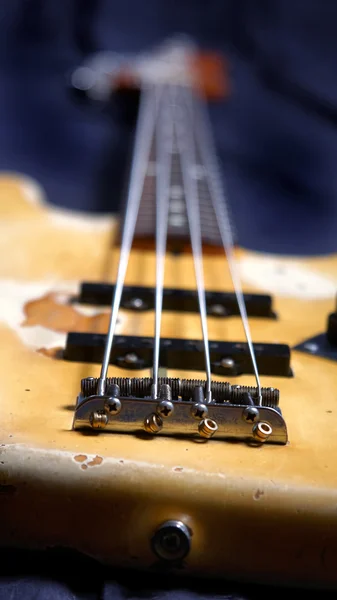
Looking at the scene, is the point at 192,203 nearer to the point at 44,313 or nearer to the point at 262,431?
the point at 44,313

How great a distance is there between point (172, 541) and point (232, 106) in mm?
1513

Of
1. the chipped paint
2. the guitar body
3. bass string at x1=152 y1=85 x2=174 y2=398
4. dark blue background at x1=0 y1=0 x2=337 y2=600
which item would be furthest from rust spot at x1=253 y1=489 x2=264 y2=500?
dark blue background at x1=0 y1=0 x2=337 y2=600

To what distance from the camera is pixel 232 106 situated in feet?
5.94

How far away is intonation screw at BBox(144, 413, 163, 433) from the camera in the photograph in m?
0.52

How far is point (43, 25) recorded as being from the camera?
6.64ft

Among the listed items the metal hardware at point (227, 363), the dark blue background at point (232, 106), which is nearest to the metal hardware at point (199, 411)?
the metal hardware at point (227, 363)

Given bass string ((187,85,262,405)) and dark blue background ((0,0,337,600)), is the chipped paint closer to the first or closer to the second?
bass string ((187,85,262,405))

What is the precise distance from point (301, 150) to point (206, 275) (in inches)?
31.8

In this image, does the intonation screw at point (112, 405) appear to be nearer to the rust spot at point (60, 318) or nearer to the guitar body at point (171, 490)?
the guitar body at point (171, 490)

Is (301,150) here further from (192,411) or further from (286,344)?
(192,411)

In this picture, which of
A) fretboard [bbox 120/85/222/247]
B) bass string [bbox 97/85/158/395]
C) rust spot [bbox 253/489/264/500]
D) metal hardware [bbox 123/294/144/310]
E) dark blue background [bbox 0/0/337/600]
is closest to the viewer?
rust spot [bbox 253/489/264/500]

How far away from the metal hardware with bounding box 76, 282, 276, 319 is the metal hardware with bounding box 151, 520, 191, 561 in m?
0.33

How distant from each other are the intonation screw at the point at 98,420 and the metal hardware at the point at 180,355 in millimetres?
125

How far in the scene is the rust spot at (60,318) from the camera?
73cm
